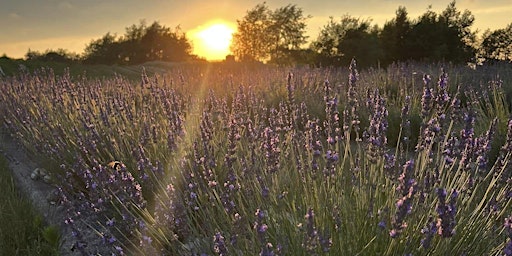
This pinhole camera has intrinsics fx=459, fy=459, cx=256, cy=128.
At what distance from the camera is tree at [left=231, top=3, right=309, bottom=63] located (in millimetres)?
28906

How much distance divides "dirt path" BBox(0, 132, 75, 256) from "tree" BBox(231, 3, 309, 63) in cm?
2347

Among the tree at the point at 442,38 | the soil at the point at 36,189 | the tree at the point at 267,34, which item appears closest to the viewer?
the soil at the point at 36,189

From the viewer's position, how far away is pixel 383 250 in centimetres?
192

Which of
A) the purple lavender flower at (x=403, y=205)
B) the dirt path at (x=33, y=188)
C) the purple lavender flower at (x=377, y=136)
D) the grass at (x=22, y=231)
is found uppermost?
the purple lavender flower at (x=377, y=136)

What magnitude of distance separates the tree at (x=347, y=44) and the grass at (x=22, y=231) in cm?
1751

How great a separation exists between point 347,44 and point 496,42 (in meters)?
6.66

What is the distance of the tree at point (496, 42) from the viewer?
2005 centimetres

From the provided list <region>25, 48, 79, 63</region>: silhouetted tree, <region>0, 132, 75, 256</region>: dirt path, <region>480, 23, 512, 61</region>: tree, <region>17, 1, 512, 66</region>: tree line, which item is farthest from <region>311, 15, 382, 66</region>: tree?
<region>25, 48, 79, 63</region>: silhouetted tree

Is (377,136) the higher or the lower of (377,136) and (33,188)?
the higher

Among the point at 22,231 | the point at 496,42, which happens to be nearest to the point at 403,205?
the point at 22,231

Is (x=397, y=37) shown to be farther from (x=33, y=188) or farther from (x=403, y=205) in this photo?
(x=403, y=205)

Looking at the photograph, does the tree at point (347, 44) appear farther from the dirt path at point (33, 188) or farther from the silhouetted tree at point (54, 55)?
the silhouetted tree at point (54, 55)

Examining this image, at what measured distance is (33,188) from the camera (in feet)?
13.8

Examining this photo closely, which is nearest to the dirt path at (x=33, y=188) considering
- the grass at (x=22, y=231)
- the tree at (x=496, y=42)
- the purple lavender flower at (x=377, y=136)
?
the grass at (x=22, y=231)
